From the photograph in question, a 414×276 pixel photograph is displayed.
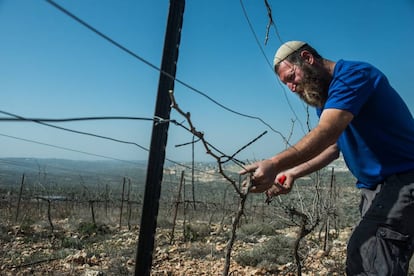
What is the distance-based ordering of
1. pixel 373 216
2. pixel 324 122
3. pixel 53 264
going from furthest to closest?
pixel 53 264 < pixel 373 216 < pixel 324 122

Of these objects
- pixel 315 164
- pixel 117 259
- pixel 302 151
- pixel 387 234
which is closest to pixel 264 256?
pixel 117 259

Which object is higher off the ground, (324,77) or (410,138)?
(324,77)

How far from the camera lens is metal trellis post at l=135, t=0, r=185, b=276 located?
1817mm

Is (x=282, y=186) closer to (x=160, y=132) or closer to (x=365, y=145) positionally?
(x=365, y=145)

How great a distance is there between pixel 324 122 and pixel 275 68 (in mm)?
510

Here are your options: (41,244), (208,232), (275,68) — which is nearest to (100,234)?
(41,244)

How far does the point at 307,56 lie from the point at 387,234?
0.92 meters

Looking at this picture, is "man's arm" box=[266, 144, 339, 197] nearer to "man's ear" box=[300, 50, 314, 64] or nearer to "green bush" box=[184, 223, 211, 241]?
"man's ear" box=[300, 50, 314, 64]

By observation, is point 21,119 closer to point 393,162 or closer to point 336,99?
point 336,99

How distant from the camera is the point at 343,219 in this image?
1548cm

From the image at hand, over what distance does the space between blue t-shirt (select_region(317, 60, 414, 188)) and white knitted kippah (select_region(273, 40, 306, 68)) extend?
219 mm

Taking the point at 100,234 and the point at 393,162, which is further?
the point at 100,234

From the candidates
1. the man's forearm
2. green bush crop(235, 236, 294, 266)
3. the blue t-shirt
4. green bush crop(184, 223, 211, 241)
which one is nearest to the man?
the blue t-shirt

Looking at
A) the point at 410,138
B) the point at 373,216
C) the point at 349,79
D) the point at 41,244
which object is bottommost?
the point at 41,244
